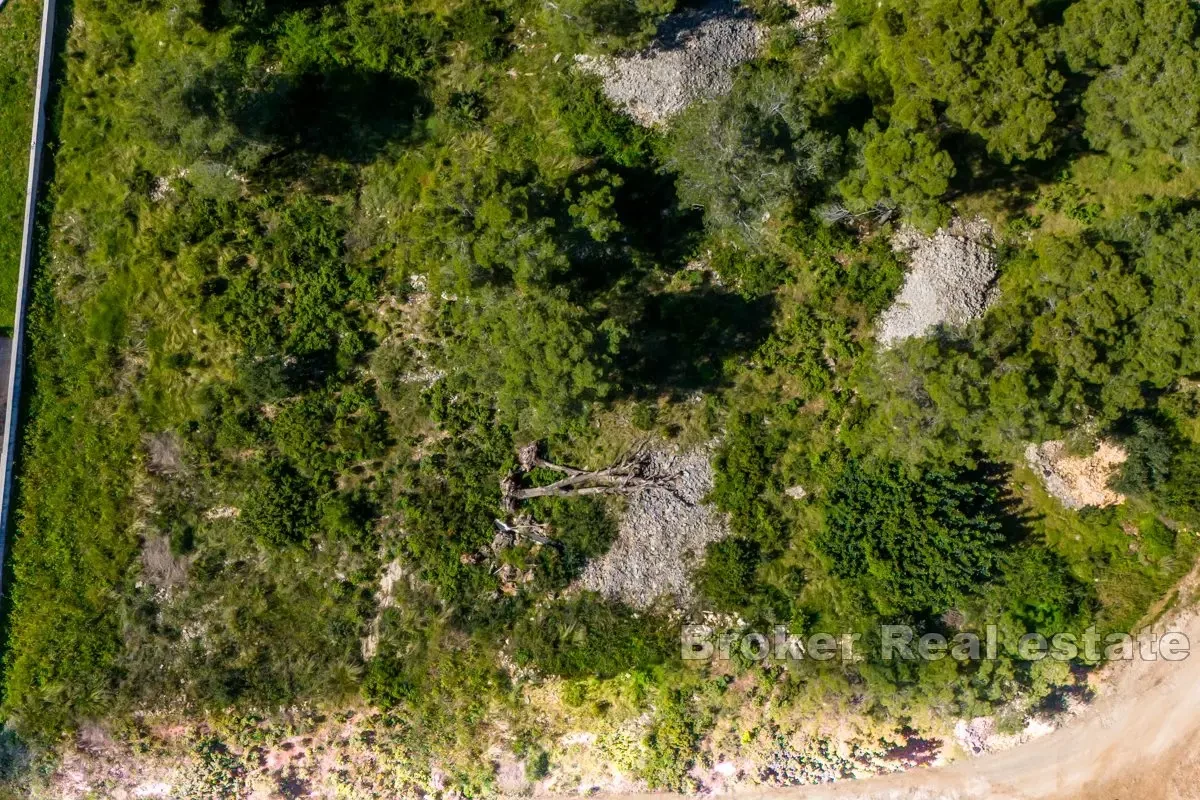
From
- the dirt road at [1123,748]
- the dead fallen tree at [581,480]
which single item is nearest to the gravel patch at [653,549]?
the dead fallen tree at [581,480]

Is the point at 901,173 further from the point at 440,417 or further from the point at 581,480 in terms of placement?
the point at 440,417

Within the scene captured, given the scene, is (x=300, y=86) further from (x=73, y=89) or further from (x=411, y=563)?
(x=411, y=563)

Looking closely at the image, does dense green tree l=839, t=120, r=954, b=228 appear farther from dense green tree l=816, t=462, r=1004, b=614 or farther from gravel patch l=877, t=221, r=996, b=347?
dense green tree l=816, t=462, r=1004, b=614

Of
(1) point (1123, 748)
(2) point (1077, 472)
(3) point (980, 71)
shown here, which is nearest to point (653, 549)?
(2) point (1077, 472)

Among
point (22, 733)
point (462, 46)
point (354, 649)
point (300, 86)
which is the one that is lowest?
point (22, 733)

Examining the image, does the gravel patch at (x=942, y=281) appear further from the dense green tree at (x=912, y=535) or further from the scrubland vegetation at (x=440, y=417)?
the dense green tree at (x=912, y=535)

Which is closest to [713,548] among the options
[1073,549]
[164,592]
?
[1073,549]
